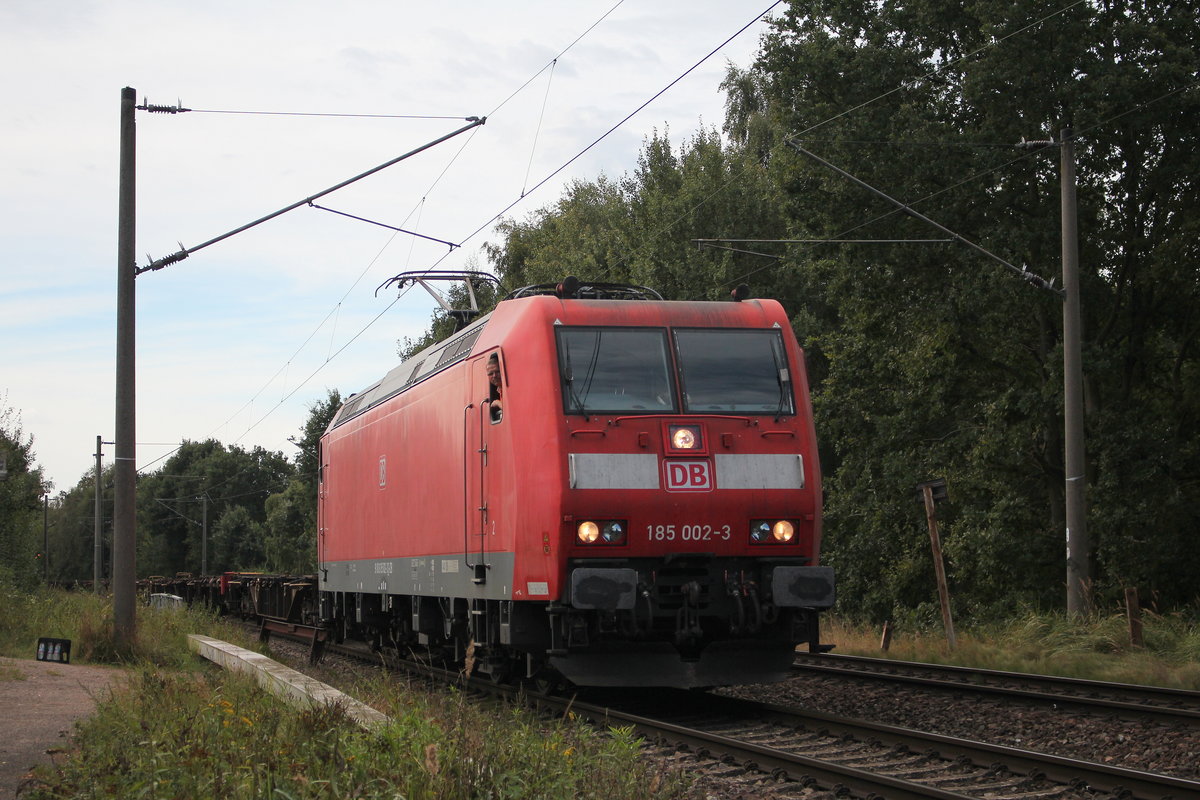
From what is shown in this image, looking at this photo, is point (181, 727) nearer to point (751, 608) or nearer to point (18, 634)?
point (751, 608)

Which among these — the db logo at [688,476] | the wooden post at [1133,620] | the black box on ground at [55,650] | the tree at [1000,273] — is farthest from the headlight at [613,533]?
the tree at [1000,273]

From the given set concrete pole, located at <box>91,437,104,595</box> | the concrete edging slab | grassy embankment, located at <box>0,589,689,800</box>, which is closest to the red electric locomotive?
grassy embankment, located at <box>0,589,689,800</box>

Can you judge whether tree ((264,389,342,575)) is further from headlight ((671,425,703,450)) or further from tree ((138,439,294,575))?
headlight ((671,425,703,450))

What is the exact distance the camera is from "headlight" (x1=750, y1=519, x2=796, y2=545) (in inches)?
429

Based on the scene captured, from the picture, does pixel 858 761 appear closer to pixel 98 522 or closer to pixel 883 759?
pixel 883 759

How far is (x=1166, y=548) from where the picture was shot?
21.8 metres

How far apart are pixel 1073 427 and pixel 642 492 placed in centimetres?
862

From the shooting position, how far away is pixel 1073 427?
16953 millimetres

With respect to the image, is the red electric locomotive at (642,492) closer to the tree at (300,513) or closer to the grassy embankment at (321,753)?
the grassy embankment at (321,753)

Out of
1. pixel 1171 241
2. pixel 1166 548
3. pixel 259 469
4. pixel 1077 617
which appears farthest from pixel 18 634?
pixel 259 469

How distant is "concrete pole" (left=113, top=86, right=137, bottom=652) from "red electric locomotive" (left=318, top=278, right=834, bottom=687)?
5607mm

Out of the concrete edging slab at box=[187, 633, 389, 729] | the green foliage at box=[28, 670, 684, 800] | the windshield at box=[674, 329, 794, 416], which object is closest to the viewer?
the green foliage at box=[28, 670, 684, 800]

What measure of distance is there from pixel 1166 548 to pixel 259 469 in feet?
307

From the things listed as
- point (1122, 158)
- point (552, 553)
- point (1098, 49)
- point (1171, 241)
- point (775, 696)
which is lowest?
point (775, 696)
